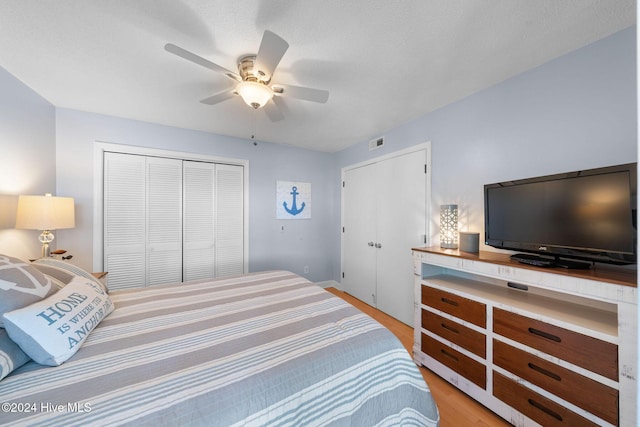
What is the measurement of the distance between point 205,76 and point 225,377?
206 centimetres

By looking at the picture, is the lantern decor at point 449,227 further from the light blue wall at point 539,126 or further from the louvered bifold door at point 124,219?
the louvered bifold door at point 124,219

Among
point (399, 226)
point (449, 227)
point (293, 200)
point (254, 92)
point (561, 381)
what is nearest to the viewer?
point (561, 381)

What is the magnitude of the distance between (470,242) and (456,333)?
71 centimetres

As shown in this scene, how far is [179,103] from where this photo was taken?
2268 millimetres

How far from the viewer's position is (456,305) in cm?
169

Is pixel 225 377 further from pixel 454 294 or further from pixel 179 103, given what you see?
pixel 179 103

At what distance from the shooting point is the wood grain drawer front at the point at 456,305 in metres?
1.55

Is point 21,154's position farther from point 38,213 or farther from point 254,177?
point 254,177

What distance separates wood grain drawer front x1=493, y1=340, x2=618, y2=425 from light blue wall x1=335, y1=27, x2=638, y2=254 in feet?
3.23

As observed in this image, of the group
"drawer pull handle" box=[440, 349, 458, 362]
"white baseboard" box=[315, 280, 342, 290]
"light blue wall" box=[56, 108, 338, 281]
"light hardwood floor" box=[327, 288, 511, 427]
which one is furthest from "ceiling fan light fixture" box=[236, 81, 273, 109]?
"white baseboard" box=[315, 280, 342, 290]

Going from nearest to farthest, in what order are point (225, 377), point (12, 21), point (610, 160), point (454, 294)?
point (225, 377)
point (12, 21)
point (610, 160)
point (454, 294)

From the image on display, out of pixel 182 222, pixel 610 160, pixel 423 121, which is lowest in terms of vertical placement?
pixel 182 222

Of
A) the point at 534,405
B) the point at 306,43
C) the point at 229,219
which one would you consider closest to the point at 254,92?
the point at 306,43

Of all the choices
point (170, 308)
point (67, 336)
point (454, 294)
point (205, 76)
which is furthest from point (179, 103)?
point (454, 294)
